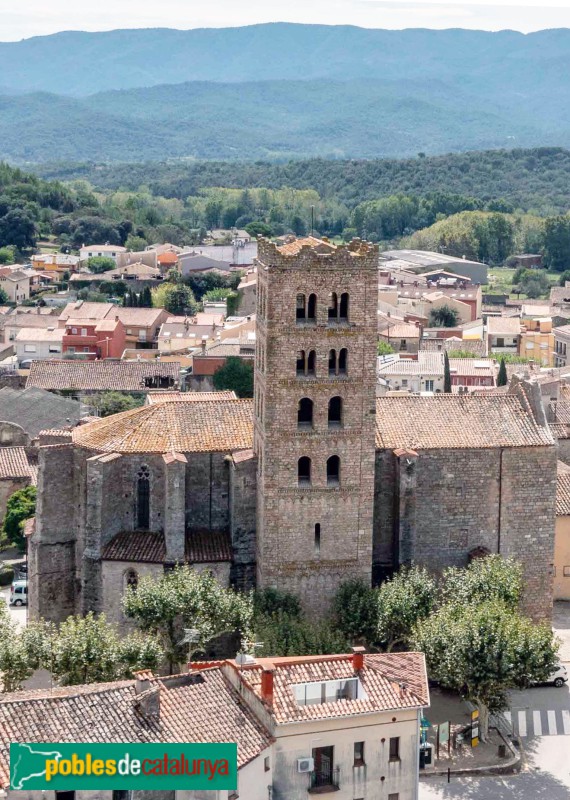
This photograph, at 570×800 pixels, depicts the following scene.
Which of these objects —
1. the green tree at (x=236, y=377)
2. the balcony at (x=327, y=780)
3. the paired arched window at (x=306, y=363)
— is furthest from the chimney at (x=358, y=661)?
the green tree at (x=236, y=377)

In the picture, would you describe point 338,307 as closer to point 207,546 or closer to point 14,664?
point 207,546

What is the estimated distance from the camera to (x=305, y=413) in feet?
185

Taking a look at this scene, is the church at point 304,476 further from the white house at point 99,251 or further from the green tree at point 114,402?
the white house at point 99,251

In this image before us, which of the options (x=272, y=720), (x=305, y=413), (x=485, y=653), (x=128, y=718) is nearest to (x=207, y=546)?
(x=305, y=413)

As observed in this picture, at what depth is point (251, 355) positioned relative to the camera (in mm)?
106188

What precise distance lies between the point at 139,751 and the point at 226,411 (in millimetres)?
22891

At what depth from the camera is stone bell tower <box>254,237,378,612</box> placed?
182 ft

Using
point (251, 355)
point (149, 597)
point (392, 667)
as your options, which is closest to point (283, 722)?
point (392, 667)

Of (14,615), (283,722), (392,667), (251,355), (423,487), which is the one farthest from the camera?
(251,355)

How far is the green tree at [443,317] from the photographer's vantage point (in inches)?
5645

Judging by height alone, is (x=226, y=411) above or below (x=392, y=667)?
above

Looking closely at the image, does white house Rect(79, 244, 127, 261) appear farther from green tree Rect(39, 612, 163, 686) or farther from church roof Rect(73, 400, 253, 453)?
green tree Rect(39, 612, 163, 686)

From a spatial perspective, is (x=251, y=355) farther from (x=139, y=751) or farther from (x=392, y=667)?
(x=139, y=751)

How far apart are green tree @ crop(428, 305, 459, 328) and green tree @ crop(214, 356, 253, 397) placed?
140 ft
